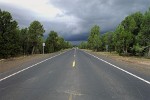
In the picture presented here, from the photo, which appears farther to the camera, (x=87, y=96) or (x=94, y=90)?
(x=94, y=90)

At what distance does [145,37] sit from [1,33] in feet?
87.5

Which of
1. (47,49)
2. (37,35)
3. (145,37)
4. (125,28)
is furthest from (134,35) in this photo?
(47,49)

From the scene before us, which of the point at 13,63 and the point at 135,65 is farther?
the point at 13,63

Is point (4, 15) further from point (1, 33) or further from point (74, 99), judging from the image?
point (74, 99)

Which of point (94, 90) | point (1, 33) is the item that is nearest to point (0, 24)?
point (1, 33)

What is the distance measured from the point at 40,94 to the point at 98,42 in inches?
4199

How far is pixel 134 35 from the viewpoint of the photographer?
51.6 metres

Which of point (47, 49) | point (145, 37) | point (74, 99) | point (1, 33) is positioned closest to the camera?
point (74, 99)

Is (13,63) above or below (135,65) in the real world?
below

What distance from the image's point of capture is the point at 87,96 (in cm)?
823

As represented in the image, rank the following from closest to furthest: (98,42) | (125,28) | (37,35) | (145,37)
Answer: (145,37)
(125,28)
(37,35)
(98,42)

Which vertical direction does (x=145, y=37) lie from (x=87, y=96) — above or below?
above

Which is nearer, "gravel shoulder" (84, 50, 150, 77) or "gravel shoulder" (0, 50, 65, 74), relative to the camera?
"gravel shoulder" (84, 50, 150, 77)

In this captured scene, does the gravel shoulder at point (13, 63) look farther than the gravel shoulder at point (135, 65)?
Yes
